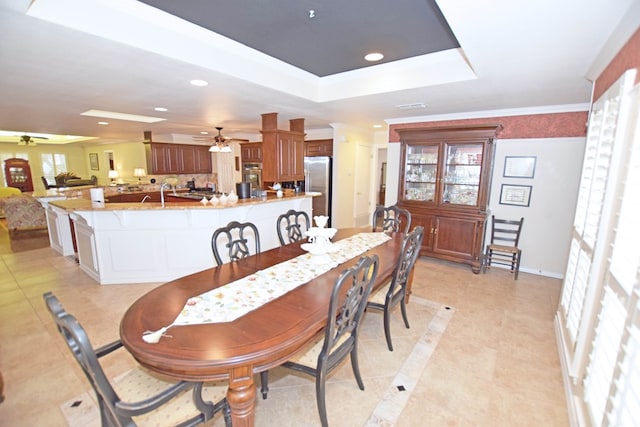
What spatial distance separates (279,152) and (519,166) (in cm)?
348

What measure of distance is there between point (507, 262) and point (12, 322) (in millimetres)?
5962

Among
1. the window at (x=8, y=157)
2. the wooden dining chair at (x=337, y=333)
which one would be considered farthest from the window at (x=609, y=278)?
the window at (x=8, y=157)

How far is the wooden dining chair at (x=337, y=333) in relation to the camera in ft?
5.01

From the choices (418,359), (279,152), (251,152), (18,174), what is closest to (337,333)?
(418,359)

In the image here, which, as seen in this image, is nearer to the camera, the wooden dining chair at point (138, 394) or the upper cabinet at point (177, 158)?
the wooden dining chair at point (138, 394)

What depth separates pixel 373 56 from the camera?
2848 mm

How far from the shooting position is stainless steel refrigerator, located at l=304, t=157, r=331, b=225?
20.9ft

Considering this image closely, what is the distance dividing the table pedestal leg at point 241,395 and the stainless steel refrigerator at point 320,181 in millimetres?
5176

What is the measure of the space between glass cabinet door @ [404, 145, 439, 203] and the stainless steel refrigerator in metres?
2.03

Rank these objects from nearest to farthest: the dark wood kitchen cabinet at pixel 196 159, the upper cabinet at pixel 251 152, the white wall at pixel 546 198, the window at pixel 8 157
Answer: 1. the white wall at pixel 546 198
2. the upper cabinet at pixel 251 152
3. the dark wood kitchen cabinet at pixel 196 159
4. the window at pixel 8 157

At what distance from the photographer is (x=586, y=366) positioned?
5.82ft

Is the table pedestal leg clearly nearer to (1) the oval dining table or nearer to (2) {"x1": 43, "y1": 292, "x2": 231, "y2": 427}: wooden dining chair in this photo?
(1) the oval dining table

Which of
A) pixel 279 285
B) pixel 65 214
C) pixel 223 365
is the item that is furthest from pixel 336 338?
pixel 65 214

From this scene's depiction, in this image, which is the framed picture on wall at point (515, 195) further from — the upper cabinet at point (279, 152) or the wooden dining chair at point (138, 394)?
the wooden dining chair at point (138, 394)
